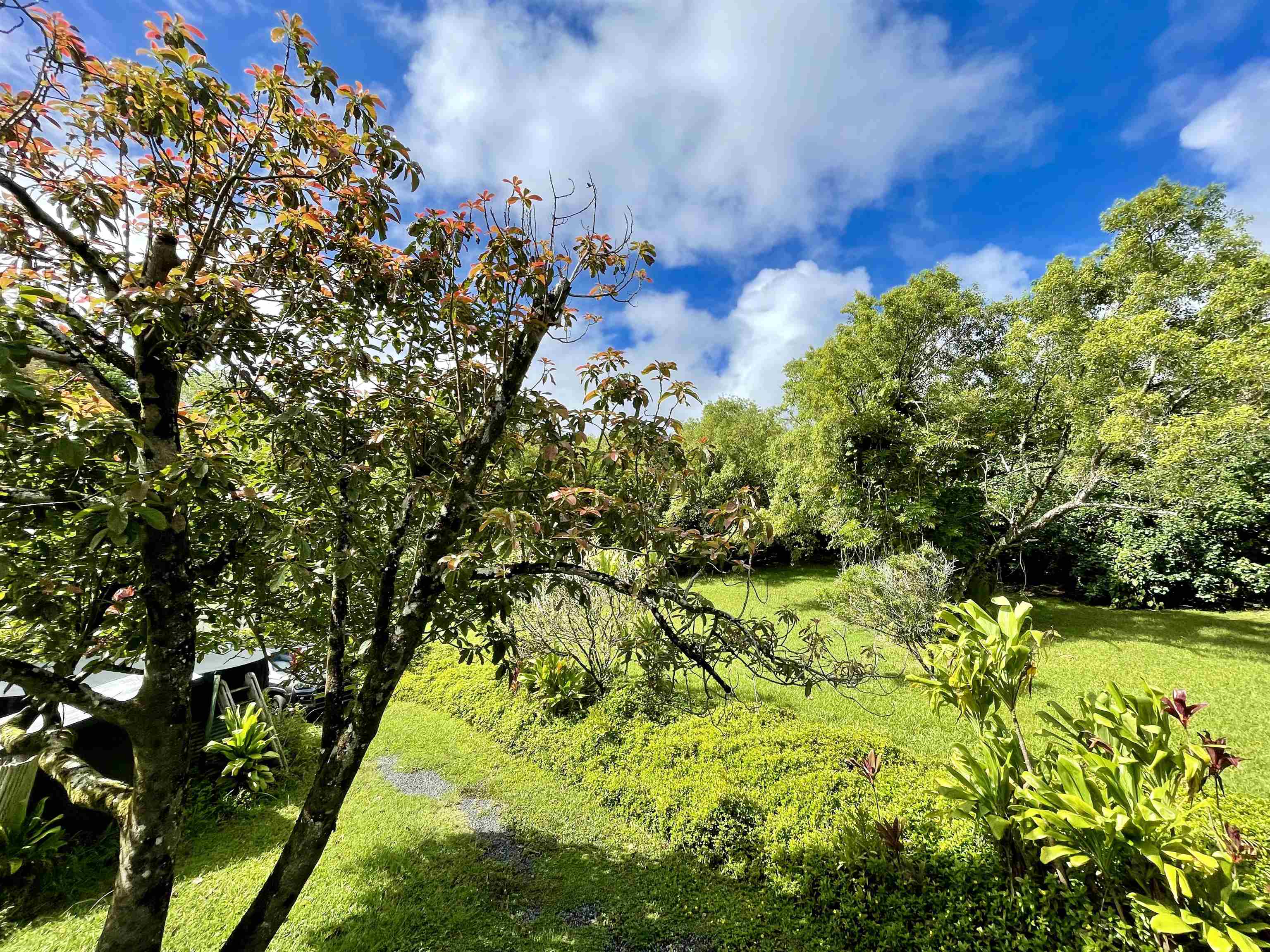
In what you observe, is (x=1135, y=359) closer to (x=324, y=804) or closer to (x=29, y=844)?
(x=324, y=804)

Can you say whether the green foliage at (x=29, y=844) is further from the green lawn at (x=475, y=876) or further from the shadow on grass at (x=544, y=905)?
the shadow on grass at (x=544, y=905)

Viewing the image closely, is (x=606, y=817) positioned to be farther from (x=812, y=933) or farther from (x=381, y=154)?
(x=381, y=154)

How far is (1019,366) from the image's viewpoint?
38.2ft

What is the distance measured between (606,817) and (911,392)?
502 inches

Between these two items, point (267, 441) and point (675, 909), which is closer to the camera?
point (267, 441)

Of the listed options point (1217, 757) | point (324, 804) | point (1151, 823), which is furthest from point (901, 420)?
point (324, 804)

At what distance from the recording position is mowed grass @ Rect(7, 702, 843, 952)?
11.9 feet

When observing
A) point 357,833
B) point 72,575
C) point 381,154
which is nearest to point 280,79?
point 381,154

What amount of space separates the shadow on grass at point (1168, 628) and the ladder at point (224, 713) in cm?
1357

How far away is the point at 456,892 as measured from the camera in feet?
13.6

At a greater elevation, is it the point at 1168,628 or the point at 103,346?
the point at 103,346

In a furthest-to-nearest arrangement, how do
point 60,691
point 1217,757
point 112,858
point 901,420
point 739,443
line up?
point 739,443
point 901,420
point 112,858
point 1217,757
point 60,691

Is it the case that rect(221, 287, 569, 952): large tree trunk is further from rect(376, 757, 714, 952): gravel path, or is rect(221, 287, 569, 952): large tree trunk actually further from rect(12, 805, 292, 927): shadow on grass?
rect(12, 805, 292, 927): shadow on grass

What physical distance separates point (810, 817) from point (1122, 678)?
8.02 metres
